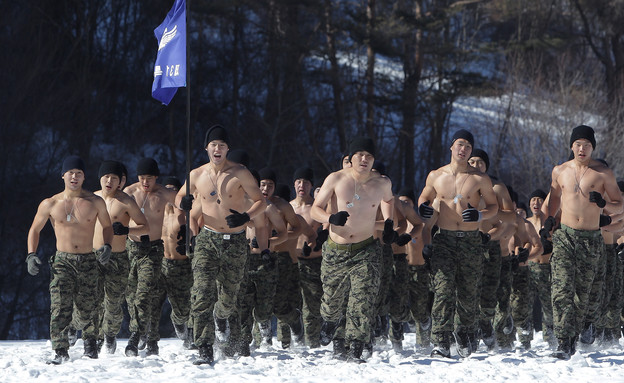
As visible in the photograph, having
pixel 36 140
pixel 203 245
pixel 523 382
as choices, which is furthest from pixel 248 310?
pixel 36 140

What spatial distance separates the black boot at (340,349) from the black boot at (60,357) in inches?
102

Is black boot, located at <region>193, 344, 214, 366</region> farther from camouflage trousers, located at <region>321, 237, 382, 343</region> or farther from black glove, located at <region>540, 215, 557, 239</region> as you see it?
black glove, located at <region>540, 215, 557, 239</region>

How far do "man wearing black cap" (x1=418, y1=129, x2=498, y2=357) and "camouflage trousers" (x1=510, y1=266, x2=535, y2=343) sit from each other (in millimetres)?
2445

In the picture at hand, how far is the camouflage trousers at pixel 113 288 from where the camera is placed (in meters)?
10.8

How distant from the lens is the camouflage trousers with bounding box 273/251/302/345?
1219 centimetres

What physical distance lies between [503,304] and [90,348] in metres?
5.02

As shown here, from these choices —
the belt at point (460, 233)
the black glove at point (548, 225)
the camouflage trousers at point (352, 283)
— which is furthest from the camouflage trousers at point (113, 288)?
the black glove at point (548, 225)

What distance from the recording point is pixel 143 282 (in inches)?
433

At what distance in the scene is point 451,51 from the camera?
106 ft

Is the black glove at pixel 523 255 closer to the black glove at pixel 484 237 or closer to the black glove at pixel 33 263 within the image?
the black glove at pixel 484 237

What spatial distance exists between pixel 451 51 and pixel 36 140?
43.3 feet

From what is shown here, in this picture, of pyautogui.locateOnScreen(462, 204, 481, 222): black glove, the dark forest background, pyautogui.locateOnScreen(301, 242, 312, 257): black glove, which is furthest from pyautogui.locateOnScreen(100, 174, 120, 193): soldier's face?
the dark forest background

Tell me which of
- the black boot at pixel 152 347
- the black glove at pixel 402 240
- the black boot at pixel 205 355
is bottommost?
the black boot at pixel 152 347

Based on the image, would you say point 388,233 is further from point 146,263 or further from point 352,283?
point 146,263
